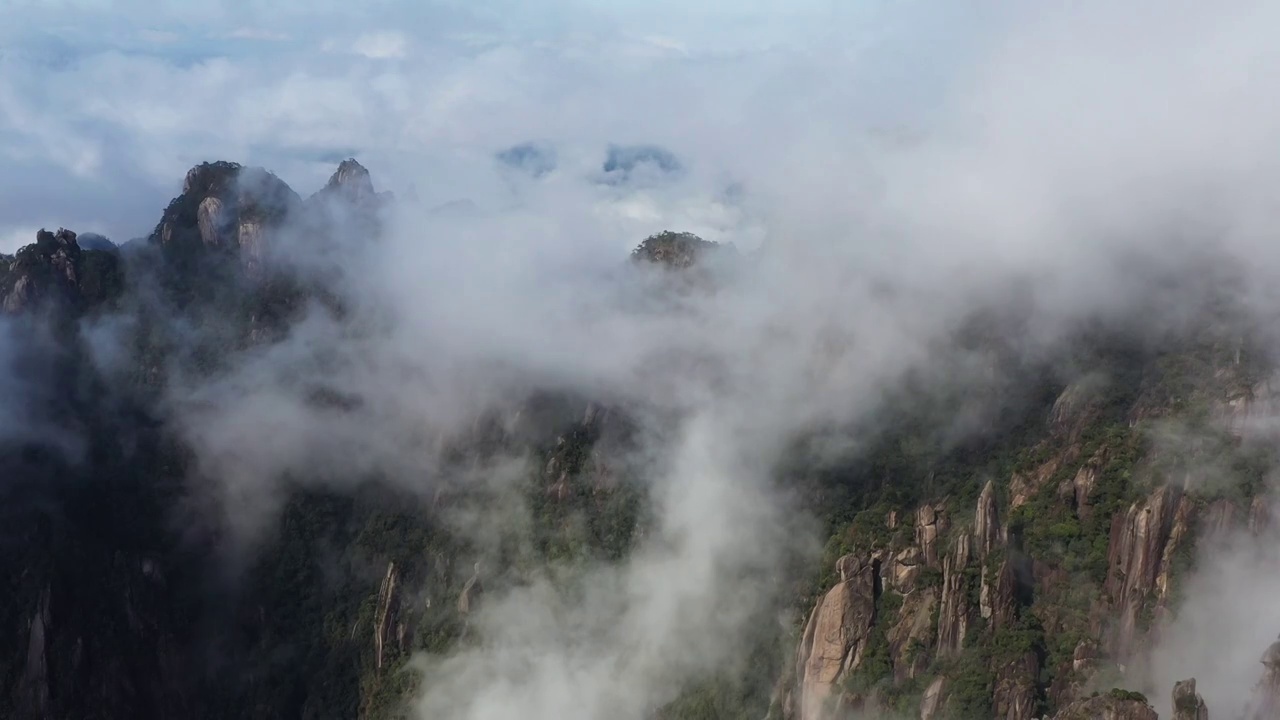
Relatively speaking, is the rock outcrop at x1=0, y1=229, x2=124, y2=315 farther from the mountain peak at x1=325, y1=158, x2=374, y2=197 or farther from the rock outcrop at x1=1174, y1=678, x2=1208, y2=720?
the rock outcrop at x1=1174, y1=678, x2=1208, y2=720

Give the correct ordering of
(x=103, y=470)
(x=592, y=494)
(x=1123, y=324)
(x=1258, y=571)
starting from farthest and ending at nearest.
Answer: (x=103, y=470) < (x=592, y=494) < (x=1123, y=324) < (x=1258, y=571)

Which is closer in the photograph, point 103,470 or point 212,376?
point 103,470

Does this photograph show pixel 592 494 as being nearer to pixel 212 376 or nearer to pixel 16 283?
pixel 212 376

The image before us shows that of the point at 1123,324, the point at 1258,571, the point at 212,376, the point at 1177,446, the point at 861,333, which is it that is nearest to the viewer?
the point at 1258,571

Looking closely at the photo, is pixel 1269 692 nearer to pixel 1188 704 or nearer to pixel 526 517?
pixel 1188 704

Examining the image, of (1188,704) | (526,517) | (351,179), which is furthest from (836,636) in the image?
(351,179)

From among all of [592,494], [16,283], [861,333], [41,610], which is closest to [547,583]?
[592,494]

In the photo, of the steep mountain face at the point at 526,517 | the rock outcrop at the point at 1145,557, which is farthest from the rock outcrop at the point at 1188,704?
the rock outcrop at the point at 1145,557

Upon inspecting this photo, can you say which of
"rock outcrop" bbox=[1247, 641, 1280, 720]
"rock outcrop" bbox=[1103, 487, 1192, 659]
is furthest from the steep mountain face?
"rock outcrop" bbox=[1247, 641, 1280, 720]
